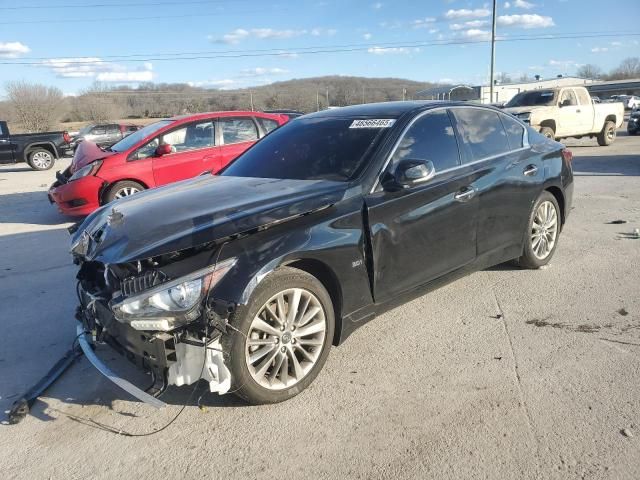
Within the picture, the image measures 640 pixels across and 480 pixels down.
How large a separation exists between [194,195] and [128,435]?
1691mm

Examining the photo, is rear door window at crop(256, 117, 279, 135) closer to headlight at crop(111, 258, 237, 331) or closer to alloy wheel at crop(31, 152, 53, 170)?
headlight at crop(111, 258, 237, 331)

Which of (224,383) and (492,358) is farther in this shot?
(492,358)

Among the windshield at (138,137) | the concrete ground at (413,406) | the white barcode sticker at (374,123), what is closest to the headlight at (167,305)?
the concrete ground at (413,406)

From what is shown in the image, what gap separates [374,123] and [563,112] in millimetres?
13430

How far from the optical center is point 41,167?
19453mm

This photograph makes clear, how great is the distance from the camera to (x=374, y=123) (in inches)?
162

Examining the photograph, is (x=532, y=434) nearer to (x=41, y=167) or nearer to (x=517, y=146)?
(x=517, y=146)

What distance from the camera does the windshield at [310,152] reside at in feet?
12.7

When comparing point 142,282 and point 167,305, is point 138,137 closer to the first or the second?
point 142,282

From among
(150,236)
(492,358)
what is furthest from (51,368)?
(492,358)

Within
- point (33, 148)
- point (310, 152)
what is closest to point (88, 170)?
point (310, 152)

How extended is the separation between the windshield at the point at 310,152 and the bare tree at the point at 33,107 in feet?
154

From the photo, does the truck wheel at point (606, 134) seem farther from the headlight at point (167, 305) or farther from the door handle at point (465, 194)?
the headlight at point (167, 305)

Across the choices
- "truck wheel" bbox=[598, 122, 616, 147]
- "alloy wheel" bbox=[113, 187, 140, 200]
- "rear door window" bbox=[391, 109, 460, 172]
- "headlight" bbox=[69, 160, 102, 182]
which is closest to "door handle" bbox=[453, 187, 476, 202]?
"rear door window" bbox=[391, 109, 460, 172]
